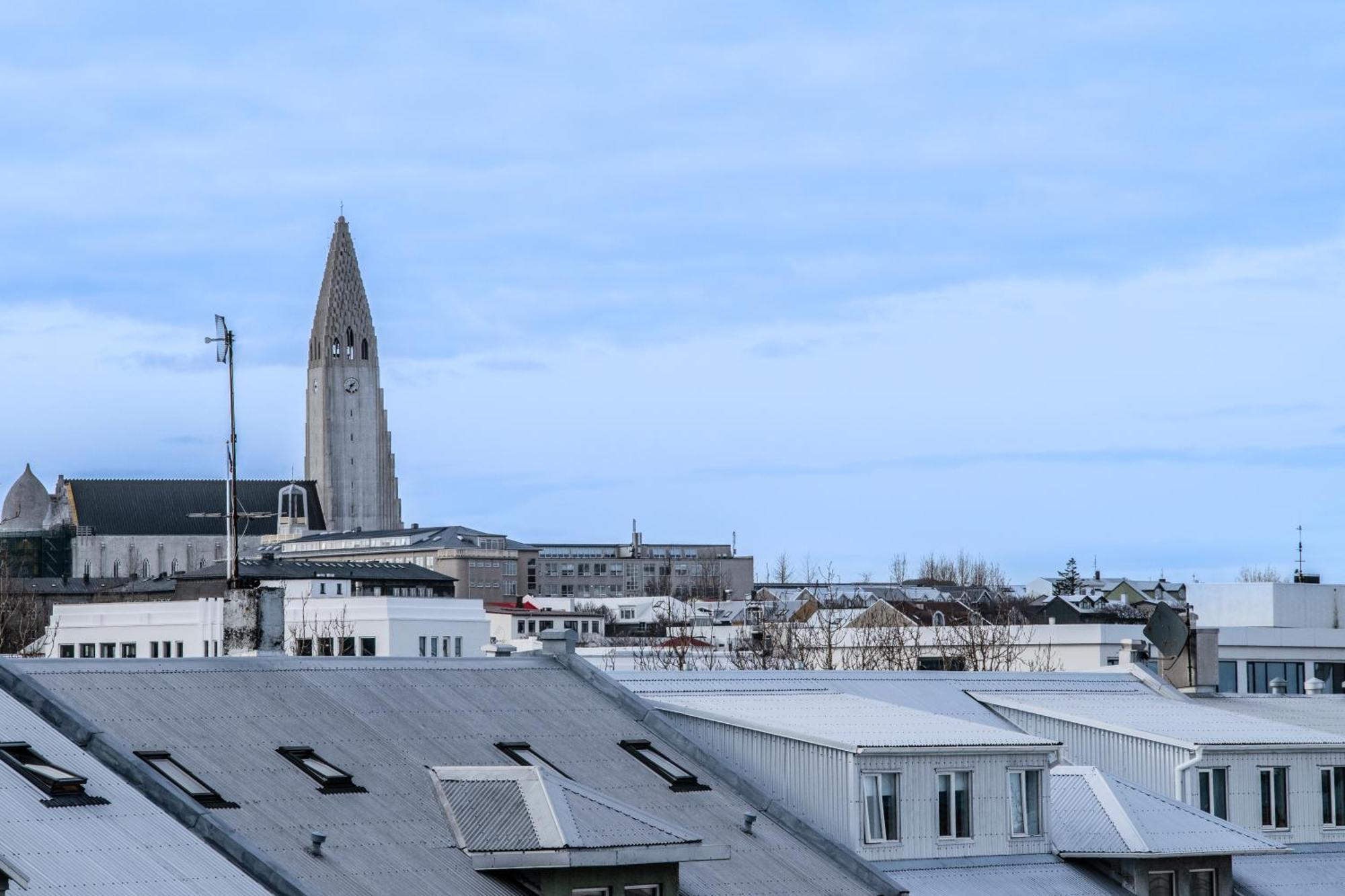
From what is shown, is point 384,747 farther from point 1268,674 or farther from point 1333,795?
point 1268,674

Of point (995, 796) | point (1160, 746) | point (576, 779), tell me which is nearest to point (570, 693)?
point (576, 779)

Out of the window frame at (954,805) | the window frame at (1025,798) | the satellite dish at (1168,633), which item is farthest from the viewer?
the satellite dish at (1168,633)

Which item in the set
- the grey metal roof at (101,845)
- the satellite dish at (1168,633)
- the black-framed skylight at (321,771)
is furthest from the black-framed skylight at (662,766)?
the satellite dish at (1168,633)

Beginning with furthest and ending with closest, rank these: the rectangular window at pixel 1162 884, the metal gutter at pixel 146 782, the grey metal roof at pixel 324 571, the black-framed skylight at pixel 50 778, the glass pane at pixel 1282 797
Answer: the grey metal roof at pixel 324 571
the glass pane at pixel 1282 797
the rectangular window at pixel 1162 884
the metal gutter at pixel 146 782
the black-framed skylight at pixel 50 778

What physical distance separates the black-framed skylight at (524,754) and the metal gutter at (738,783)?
9.99 ft

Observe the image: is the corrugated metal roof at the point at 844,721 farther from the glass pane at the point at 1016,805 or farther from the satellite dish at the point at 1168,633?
the satellite dish at the point at 1168,633

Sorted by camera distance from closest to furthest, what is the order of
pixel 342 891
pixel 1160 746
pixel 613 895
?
pixel 342 891 < pixel 613 895 < pixel 1160 746

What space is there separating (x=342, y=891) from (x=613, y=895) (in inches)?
124

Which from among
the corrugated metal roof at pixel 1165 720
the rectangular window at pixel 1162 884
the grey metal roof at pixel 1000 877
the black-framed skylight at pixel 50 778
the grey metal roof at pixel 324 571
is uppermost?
the grey metal roof at pixel 324 571

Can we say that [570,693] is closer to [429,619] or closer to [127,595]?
[429,619]

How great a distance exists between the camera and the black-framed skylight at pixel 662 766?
1107 inches

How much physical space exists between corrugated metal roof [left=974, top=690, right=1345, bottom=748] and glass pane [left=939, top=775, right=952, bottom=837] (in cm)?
638

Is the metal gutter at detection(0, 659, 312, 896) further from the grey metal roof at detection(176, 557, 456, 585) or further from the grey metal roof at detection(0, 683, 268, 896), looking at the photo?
the grey metal roof at detection(176, 557, 456, 585)

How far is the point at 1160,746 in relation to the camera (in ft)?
114
